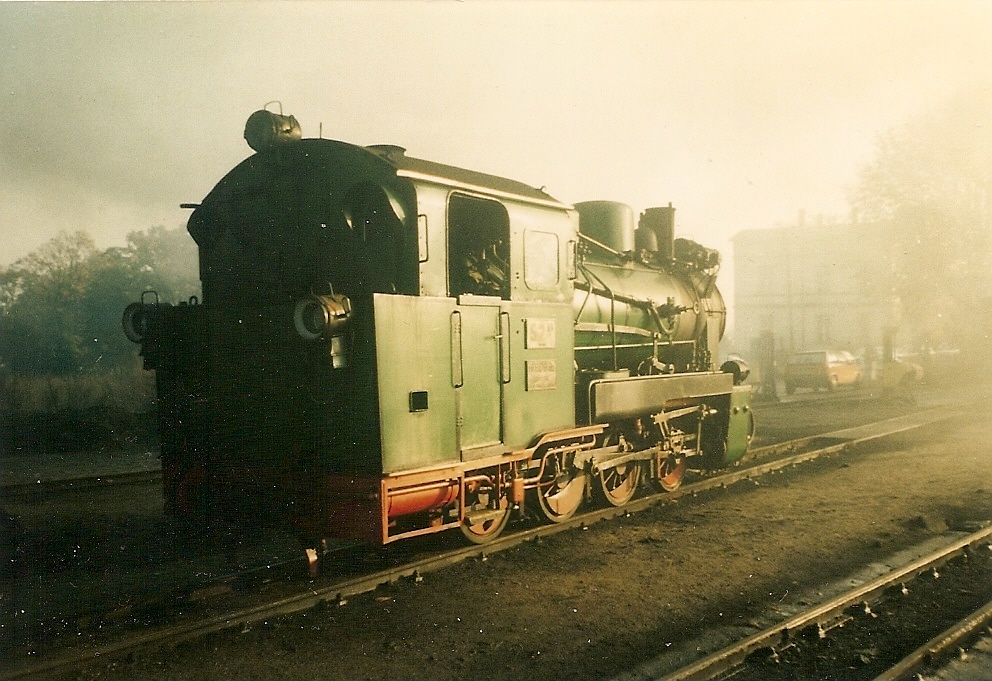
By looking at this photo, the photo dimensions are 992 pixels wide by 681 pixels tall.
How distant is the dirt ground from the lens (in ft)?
13.8

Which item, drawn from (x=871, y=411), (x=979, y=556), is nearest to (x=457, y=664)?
(x=979, y=556)

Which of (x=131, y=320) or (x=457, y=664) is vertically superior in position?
(x=131, y=320)

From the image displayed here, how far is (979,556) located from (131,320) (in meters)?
7.55

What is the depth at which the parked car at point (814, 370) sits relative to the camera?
27.7 metres

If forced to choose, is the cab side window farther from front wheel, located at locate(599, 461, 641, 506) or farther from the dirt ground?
front wheel, located at locate(599, 461, 641, 506)

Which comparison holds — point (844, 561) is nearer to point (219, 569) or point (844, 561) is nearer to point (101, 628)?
point (219, 569)

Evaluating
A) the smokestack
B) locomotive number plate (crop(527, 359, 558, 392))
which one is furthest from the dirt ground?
the smokestack

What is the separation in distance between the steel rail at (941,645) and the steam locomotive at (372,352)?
302 centimetres

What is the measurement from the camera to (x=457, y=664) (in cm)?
424

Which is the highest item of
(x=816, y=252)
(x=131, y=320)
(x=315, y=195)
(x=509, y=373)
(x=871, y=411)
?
(x=816, y=252)

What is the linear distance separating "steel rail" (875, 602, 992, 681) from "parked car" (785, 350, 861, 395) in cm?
2426

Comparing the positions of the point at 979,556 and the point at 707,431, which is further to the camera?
the point at 707,431

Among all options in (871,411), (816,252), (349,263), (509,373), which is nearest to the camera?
(349,263)

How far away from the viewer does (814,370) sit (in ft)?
91.2
